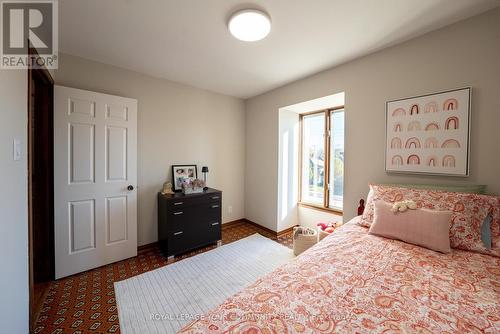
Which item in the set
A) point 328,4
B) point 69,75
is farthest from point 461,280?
point 69,75

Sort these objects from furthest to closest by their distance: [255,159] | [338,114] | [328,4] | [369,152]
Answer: [255,159] < [338,114] < [369,152] < [328,4]

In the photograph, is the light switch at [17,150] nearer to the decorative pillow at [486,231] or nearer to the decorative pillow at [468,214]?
the decorative pillow at [468,214]

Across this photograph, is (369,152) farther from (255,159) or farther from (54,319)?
(54,319)

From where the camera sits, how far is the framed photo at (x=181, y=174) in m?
3.07

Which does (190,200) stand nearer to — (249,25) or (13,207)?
(13,207)

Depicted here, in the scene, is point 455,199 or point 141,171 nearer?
point 455,199

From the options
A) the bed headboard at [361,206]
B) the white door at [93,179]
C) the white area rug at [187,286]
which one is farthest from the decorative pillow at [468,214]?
the white door at [93,179]

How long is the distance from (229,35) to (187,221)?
2265mm

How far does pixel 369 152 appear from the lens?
2277 millimetres

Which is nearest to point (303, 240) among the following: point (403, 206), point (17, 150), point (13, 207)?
point (403, 206)

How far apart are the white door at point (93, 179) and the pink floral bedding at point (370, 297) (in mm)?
2242

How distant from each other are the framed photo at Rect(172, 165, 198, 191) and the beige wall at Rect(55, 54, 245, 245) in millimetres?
90

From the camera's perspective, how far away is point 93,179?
2312mm

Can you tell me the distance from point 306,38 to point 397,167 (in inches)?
63.7
